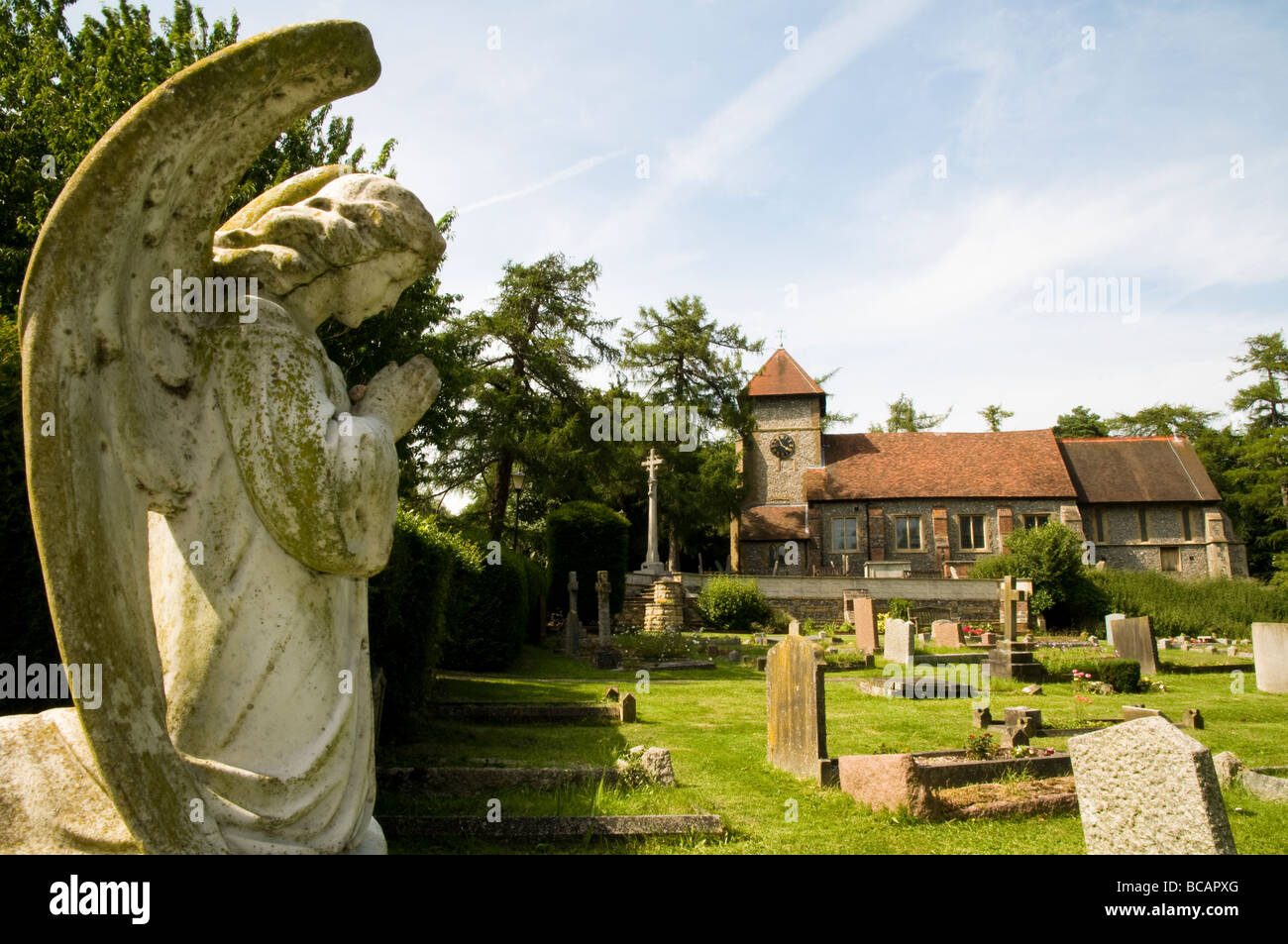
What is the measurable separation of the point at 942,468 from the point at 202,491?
153 ft

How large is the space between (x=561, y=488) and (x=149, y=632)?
3174 centimetres

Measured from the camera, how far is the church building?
44.0 meters

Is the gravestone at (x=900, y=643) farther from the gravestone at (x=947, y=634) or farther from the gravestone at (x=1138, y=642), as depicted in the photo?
the gravestone at (x=1138, y=642)

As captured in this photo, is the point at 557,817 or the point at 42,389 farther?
the point at 557,817

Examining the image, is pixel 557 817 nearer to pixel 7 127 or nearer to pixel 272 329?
pixel 272 329

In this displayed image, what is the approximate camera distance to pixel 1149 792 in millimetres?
3629

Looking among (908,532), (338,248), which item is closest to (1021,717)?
(338,248)

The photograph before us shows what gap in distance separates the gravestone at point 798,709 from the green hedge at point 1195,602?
1095 inches

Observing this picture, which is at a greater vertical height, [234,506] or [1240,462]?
[1240,462]

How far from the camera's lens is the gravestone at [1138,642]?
1791 centimetres
